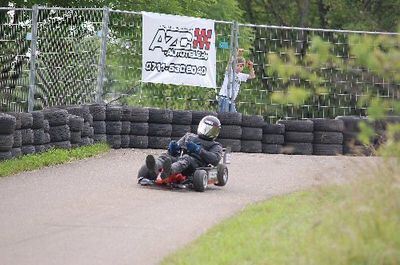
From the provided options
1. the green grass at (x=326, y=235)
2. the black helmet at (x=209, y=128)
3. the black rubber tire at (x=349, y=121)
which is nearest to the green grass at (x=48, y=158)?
the black helmet at (x=209, y=128)

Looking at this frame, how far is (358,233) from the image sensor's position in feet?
27.9

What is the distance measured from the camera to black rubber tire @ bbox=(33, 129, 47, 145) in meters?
18.7

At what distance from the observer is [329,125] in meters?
22.8

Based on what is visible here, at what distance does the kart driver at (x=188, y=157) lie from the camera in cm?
1578

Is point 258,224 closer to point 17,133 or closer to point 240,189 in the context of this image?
point 240,189

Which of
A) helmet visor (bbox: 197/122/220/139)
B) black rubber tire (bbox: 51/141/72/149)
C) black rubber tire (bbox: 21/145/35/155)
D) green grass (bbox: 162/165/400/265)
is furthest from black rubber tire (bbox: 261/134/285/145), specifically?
green grass (bbox: 162/165/400/265)

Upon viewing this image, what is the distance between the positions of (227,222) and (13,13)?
11.7 meters

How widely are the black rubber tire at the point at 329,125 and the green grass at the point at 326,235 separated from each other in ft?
34.4

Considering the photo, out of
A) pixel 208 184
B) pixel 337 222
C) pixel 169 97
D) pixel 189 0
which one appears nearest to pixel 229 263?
pixel 337 222

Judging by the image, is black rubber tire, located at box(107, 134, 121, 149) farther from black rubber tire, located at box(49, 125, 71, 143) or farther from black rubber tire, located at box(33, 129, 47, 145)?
black rubber tire, located at box(33, 129, 47, 145)

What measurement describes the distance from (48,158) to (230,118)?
480 centimetres

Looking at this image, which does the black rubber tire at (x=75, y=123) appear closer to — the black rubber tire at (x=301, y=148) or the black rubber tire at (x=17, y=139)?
the black rubber tire at (x=17, y=139)

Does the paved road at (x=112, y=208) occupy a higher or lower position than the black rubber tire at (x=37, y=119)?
lower

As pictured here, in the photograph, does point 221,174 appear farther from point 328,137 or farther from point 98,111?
point 328,137
